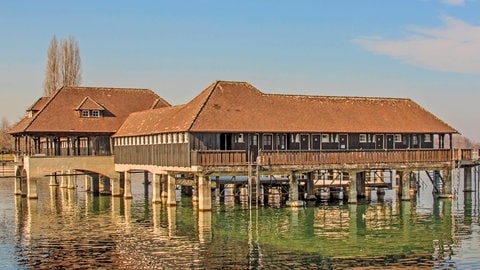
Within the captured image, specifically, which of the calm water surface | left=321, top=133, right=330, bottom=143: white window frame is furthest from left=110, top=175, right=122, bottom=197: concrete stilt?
left=321, top=133, right=330, bottom=143: white window frame

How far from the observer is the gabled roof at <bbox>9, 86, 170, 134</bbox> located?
66438 mm

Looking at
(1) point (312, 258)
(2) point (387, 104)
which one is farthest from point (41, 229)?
(2) point (387, 104)

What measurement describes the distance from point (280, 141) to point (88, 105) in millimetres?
22086

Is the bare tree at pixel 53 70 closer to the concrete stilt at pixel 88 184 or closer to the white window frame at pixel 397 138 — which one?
the concrete stilt at pixel 88 184

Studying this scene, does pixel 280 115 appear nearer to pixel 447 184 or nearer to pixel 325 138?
pixel 325 138

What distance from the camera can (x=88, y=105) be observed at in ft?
227

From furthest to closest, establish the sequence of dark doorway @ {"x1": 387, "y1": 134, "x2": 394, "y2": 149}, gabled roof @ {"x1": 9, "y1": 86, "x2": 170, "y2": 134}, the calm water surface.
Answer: gabled roof @ {"x1": 9, "y1": 86, "x2": 170, "y2": 134}
dark doorway @ {"x1": 387, "y1": 134, "x2": 394, "y2": 149}
the calm water surface

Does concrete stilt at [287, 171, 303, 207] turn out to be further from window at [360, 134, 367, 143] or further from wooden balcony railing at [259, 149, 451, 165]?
window at [360, 134, 367, 143]

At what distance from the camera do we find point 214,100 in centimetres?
5494

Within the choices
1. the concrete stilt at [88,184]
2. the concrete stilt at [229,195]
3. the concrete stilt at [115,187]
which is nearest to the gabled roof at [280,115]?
the concrete stilt at [115,187]

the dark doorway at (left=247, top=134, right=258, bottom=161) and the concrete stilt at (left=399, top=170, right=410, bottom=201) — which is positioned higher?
the dark doorway at (left=247, top=134, right=258, bottom=161)

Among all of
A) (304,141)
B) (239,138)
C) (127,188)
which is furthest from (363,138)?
(127,188)

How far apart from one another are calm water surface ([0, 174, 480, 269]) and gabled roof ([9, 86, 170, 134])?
912 cm

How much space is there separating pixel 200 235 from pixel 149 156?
1929 centimetres
